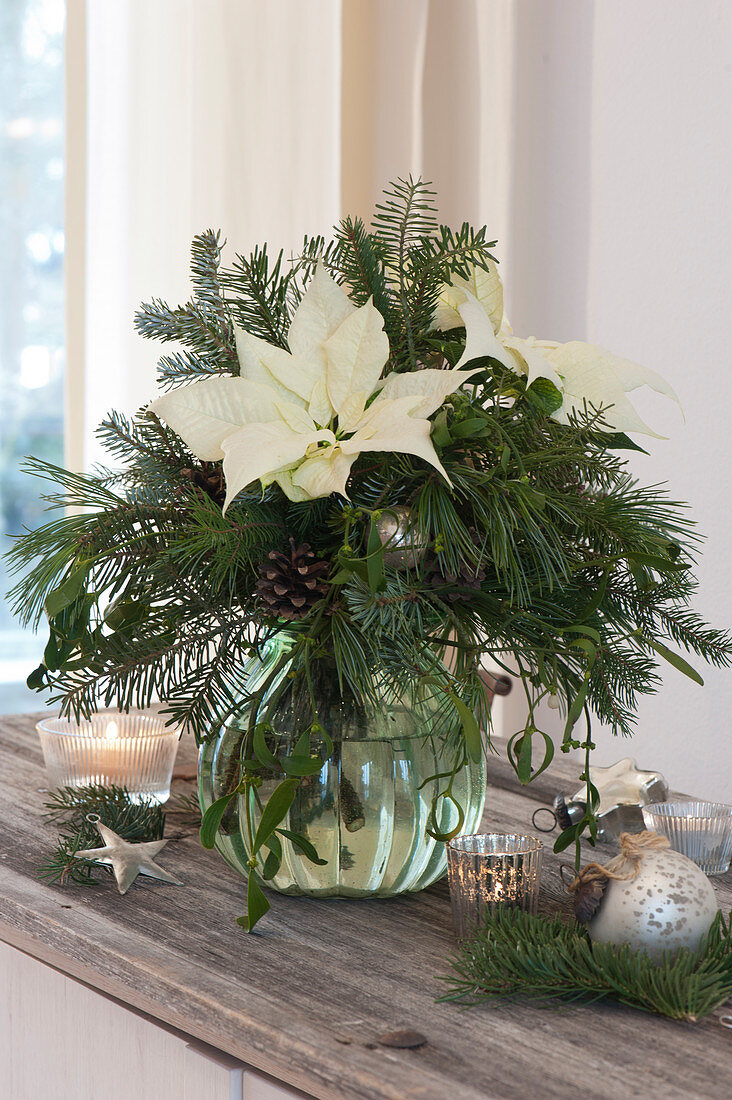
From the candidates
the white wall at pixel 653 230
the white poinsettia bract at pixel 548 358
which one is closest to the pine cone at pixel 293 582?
the white poinsettia bract at pixel 548 358

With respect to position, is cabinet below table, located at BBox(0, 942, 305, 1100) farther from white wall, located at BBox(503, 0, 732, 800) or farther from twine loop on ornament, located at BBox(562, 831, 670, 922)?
white wall, located at BBox(503, 0, 732, 800)

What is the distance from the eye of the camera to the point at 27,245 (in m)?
2.29

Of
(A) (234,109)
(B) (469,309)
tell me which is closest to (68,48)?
(A) (234,109)

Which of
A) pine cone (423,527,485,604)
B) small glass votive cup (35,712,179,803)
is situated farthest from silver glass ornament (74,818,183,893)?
pine cone (423,527,485,604)

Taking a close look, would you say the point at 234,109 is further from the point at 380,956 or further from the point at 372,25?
the point at 380,956

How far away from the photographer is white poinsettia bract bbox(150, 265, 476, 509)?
564mm

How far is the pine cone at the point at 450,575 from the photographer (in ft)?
1.92

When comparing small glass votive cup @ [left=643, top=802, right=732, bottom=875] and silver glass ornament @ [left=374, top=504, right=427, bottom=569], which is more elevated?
silver glass ornament @ [left=374, top=504, right=427, bottom=569]

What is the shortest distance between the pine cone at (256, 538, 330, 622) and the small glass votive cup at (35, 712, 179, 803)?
0.27 metres

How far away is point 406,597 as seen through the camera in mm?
570

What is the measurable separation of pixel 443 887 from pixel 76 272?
146 cm

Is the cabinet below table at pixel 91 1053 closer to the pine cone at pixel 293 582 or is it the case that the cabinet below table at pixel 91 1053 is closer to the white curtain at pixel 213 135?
the pine cone at pixel 293 582

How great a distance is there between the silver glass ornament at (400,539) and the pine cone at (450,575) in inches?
0.5

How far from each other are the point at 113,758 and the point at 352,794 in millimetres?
277
